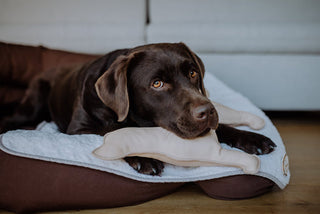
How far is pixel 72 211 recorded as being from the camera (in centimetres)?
160

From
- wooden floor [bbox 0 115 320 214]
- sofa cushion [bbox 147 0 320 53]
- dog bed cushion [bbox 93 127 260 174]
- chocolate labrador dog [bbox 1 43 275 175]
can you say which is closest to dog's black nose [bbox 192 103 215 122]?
chocolate labrador dog [bbox 1 43 275 175]

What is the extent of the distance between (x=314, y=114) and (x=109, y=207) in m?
3.04

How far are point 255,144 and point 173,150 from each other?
1.73 ft

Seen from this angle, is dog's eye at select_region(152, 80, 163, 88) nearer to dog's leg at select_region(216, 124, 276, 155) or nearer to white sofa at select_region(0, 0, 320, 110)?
dog's leg at select_region(216, 124, 276, 155)

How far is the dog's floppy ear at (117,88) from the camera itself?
5.40ft

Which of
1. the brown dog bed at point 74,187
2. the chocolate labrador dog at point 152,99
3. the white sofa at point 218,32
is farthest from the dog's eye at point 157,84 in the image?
the white sofa at point 218,32

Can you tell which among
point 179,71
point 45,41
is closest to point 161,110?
point 179,71

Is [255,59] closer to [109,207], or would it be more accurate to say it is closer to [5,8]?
[109,207]

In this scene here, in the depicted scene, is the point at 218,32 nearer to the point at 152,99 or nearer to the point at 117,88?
the point at 152,99

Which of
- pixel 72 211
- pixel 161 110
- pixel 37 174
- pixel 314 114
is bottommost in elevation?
pixel 314 114

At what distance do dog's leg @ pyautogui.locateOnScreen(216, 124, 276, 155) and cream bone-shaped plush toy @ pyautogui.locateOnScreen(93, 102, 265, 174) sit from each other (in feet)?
0.60

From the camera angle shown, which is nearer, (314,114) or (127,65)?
(127,65)

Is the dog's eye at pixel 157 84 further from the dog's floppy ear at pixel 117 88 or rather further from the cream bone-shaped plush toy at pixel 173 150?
the cream bone-shaped plush toy at pixel 173 150

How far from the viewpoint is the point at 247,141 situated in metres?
1.78
